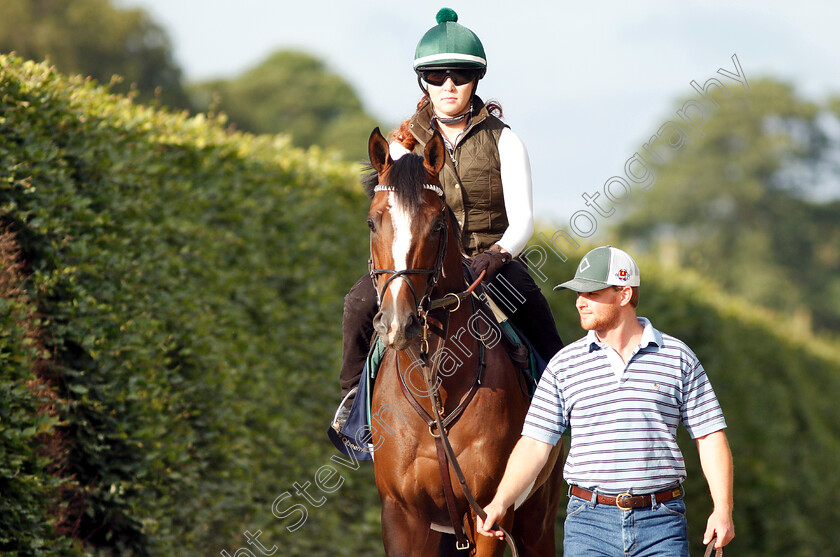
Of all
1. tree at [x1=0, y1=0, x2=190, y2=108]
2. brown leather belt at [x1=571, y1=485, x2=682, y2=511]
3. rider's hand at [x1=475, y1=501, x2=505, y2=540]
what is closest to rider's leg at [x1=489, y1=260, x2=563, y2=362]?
rider's hand at [x1=475, y1=501, x2=505, y2=540]

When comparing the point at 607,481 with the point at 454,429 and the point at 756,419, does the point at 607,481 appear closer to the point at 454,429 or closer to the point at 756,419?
the point at 454,429

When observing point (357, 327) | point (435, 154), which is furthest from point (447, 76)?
point (357, 327)

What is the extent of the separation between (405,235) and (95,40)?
2468cm

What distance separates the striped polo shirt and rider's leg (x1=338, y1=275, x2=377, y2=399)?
147 cm

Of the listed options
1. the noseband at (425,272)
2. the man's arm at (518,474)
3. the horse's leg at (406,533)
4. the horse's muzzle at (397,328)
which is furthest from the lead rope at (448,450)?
the horse's muzzle at (397,328)

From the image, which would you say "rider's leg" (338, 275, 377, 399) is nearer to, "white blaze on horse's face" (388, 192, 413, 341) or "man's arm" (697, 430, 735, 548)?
"white blaze on horse's face" (388, 192, 413, 341)

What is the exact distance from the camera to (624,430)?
3.59 metres

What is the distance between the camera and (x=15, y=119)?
18.2 ft

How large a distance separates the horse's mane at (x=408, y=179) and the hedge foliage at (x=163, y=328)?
8.47ft

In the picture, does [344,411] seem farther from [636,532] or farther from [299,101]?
[299,101]

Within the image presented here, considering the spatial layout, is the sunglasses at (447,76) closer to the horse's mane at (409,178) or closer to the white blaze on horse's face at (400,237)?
the horse's mane at (409,178)

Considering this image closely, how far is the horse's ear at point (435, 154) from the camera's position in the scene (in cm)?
428

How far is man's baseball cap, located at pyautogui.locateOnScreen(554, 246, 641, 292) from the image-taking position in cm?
371

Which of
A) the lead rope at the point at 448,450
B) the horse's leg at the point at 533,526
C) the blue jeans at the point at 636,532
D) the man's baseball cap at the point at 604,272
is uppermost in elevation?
the man's baseball cap at the point at 604,272
